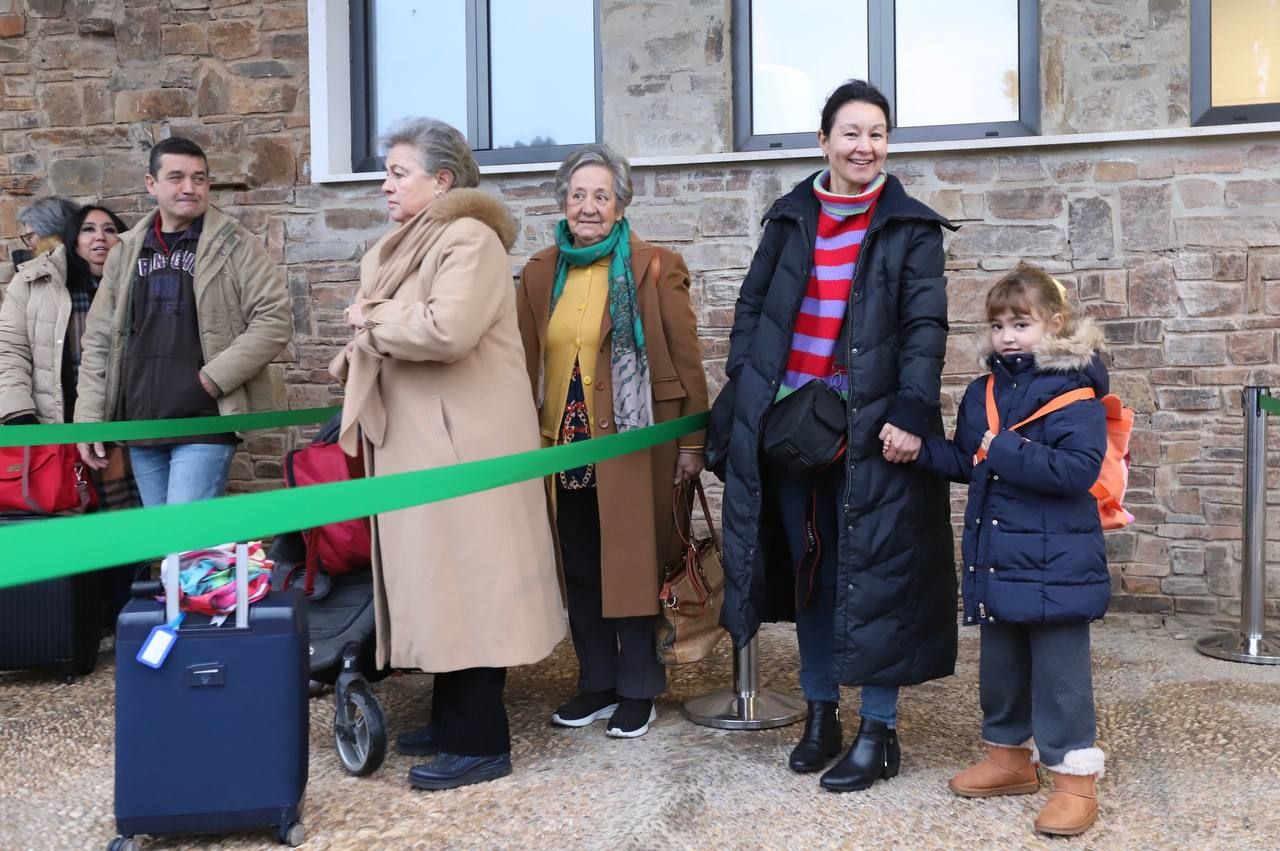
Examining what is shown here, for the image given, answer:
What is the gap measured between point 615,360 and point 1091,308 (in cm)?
251

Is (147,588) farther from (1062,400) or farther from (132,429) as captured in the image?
(1062,400)

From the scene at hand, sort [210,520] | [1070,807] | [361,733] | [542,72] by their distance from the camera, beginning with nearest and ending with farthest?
[210,520] < [1070,807] < [361,733] < [542,72]

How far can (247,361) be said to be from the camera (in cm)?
458

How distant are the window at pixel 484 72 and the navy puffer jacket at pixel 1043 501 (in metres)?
3.44

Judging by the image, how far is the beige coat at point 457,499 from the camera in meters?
3.17

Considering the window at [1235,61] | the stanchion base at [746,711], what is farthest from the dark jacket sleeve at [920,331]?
the window at [1235,61]

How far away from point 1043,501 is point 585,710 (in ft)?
5.37

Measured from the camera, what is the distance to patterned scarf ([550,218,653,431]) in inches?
145

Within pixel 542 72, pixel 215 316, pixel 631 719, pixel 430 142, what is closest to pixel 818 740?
pixel 631 719

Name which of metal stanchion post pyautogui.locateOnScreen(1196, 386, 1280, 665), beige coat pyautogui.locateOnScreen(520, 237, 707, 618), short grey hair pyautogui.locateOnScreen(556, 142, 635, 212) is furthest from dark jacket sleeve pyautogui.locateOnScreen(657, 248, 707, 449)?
metal stanchion post pyautogui.locateOnScreen(1196, 386, 1280, 665)

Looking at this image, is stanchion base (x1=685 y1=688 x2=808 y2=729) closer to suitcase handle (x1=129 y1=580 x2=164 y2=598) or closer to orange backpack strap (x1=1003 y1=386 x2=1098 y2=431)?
orange backpack strap (x1=1003 y1=386 x2=1098 y2=431)

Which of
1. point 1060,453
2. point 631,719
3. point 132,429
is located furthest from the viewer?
point 132,429

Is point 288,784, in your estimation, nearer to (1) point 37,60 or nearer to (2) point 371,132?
(2) point 371,132

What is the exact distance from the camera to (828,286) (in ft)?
10.8
